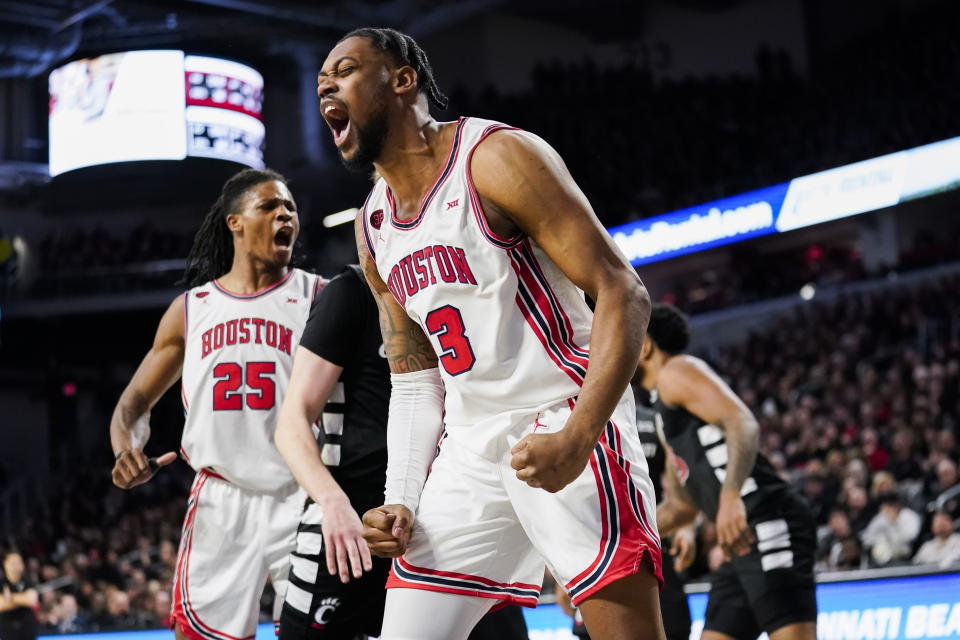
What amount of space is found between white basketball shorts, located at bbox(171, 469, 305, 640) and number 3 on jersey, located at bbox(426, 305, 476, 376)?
5.20 ft

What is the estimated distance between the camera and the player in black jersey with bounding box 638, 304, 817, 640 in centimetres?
416

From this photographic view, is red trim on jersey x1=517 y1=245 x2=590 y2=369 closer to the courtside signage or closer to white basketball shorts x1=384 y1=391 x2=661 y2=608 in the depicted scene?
white basketball shorts x1=384 y1=391 x2=661 y2=608

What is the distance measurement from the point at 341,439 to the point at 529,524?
3.74 feet

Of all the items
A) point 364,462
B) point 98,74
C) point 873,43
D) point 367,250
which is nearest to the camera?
point 367,250

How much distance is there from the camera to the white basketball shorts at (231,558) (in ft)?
12.2

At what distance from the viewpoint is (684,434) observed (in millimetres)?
4500

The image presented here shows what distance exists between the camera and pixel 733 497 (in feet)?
13.5

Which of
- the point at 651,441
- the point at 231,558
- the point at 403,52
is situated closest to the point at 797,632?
the point at 651,441

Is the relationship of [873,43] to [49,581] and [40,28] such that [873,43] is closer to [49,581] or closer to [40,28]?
[40,28]

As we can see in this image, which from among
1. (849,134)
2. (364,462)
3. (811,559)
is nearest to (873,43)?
(849,134)

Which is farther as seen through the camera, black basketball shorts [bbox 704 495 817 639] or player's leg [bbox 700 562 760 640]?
player's leg [bbox 700 562 760 640]

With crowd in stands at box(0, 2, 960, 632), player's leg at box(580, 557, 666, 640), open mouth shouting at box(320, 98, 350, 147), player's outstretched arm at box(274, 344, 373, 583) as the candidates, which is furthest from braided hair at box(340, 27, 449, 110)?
crowd in stands at box(0, 2, 960, 632)

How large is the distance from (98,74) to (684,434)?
516 inches

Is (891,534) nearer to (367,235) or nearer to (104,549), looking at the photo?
(367,235)
